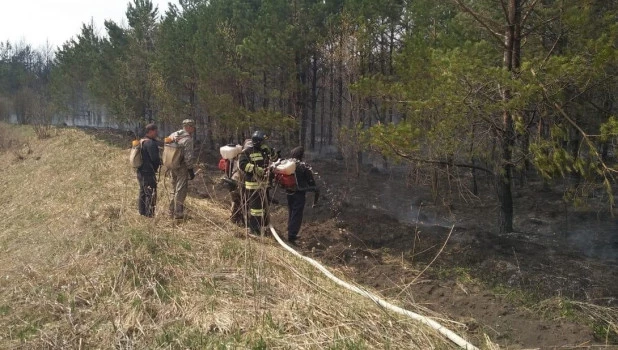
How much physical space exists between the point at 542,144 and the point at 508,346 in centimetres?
381

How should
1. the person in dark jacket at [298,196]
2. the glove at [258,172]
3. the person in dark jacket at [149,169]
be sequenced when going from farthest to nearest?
the person in dark jacket at [149,169] → the person in dark jacket at [298,196] → the glove at [258,172]

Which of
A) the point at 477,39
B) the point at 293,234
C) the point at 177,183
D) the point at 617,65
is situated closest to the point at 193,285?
the point at 293,234

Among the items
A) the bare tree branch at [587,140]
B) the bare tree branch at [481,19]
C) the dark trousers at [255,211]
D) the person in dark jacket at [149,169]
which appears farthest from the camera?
the person in dark jacket at [149,169]

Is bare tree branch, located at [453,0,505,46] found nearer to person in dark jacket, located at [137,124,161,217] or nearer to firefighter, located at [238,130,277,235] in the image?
firefighter, located at [238,130,277,235]

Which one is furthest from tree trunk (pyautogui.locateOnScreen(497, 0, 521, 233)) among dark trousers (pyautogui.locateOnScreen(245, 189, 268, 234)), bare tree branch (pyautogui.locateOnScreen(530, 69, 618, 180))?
dark trousers (pyautogui.locateOnScreen(245, 189, 268, 234))

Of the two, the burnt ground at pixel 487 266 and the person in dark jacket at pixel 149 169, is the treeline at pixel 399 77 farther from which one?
the person in dark jacket at pixel 149 169

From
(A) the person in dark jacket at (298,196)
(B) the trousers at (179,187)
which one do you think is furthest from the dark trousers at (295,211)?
(B) the trousers at (179,187)

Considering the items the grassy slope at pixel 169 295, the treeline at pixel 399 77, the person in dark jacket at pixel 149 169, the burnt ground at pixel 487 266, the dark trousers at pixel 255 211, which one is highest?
the treeline at pixel 399 77

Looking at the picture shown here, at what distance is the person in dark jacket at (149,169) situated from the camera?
7727 mm

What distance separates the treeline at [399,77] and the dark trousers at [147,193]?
3877 millimetres

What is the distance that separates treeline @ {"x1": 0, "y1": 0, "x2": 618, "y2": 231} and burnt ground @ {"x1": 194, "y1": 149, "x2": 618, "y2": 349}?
124 cm

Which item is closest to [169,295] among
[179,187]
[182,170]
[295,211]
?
[295,211]

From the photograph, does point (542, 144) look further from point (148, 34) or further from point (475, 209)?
point (148, 34)

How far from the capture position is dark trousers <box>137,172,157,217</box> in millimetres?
7734
